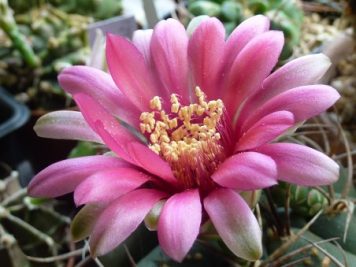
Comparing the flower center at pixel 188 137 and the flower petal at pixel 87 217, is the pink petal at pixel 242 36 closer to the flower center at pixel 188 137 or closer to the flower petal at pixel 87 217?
the flower center at pixel 188 137

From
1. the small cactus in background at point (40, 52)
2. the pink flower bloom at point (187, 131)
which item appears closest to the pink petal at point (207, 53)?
the pink flower bloom at point (187, 131)

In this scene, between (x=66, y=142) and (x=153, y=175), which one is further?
(x=66, y=142)

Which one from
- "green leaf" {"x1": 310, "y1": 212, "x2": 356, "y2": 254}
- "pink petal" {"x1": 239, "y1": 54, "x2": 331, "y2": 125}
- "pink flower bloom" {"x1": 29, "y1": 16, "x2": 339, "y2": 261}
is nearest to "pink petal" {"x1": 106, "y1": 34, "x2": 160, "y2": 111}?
"pink flower bloom" {"x1": 29, "y1": 16, "x2": 339, "y2": 261}

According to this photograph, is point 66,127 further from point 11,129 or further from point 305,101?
point 11,129

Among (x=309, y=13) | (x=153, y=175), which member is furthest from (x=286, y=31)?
(x=153, y=175)

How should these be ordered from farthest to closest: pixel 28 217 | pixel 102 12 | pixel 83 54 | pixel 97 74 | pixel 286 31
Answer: pixel 102 12 → pixel 83 54 → pixel 286 31 → pixel 28 217 → pixel 97 74

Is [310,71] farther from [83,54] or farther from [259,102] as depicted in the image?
[83,54]

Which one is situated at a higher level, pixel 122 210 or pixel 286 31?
pixel 122 210
